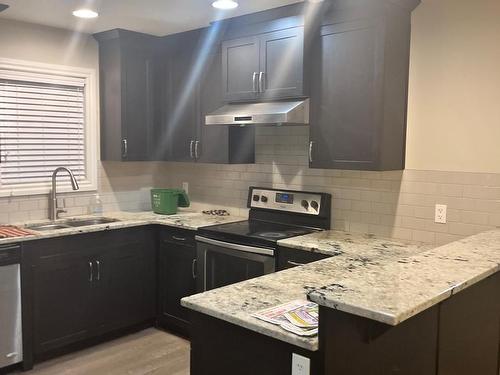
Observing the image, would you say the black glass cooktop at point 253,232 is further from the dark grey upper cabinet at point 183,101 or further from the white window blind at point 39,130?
the white window blind at point 39,130

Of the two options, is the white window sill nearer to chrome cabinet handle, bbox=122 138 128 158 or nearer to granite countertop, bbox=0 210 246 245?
granite countertop, bbox=0 210 246 245

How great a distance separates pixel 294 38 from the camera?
3332mm

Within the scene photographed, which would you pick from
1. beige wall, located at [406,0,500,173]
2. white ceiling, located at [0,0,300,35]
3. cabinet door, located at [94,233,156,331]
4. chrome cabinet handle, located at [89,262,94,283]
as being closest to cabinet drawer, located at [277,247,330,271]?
beige wall, located at [406,0,500,173]

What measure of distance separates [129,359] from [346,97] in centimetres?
232

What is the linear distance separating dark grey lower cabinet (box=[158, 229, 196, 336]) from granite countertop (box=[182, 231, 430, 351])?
37.0 inches

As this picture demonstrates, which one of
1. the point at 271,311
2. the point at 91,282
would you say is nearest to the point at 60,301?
the point at 91,282

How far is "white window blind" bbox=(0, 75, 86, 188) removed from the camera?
3.84 m

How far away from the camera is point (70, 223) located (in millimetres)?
3998

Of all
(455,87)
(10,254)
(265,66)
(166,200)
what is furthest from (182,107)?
(455,87)

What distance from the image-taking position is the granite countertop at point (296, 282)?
1.79m

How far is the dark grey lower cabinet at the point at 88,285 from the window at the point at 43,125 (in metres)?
0.73

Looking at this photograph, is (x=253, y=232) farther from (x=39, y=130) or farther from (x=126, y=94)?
(x=39, y=130)

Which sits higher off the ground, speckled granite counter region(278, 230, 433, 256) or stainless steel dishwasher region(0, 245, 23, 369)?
speckled granite counter region(278, 230, 433, 256)

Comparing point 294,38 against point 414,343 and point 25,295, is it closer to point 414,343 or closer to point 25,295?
point 414,343
